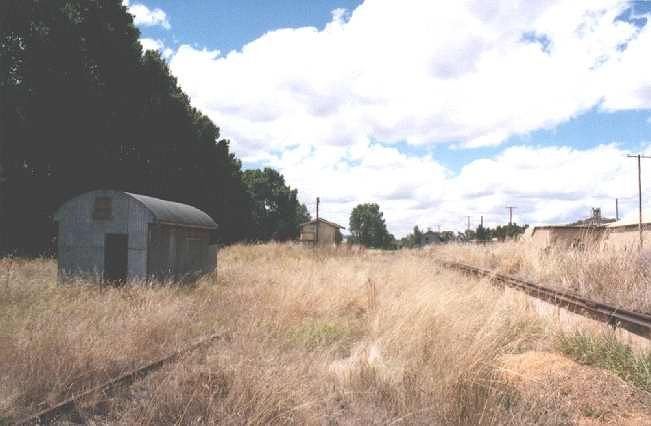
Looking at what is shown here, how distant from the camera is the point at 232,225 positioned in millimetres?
35562

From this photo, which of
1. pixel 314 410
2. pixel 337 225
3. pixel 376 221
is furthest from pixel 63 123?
pixel 376 221

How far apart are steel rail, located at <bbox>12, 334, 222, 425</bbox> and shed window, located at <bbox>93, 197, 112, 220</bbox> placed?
7.06m

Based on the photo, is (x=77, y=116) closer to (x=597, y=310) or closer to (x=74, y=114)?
(x=74, y=114)

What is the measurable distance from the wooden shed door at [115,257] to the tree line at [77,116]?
10978 millimetres

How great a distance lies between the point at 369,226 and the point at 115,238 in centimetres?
10752

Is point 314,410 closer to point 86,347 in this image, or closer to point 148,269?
point 86,347

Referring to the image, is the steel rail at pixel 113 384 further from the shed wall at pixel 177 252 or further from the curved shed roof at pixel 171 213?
the curved shed roof at pixel 171 213

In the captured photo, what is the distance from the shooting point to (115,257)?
1203cm

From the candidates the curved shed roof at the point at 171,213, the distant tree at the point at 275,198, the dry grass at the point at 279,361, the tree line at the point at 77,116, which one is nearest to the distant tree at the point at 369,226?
the distant tree at the point at 275,198

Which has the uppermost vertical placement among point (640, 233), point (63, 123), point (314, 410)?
point (63, 123)

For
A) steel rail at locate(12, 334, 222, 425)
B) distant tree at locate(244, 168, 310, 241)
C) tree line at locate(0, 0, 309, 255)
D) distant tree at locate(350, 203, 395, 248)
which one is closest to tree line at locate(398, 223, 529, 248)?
distant tree at locate(350, 203, 395, 248)

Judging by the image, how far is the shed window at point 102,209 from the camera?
39.5ft

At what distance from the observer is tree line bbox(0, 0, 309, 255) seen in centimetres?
2100

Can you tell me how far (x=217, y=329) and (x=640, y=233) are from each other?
72.5ft
